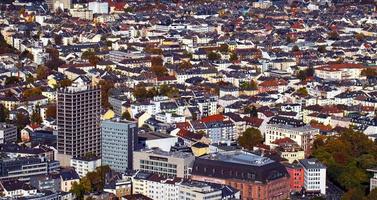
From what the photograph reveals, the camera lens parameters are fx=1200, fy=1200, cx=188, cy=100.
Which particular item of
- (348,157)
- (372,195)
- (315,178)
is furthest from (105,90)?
(372,195)

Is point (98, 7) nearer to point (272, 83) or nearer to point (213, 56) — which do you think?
point (213, 56)

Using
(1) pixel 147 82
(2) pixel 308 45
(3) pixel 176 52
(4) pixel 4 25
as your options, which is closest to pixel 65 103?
(1) pixel 147 82

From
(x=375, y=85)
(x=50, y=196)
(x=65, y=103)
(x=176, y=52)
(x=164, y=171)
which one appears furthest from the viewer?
(x=176, y=52)

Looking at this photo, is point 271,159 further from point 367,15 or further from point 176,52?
point 367,15

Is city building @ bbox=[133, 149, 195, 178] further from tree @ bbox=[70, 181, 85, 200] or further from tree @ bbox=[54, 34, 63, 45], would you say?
tree @ bbox=[54, 34, 63, 45]

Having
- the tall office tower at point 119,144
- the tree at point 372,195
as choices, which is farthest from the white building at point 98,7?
the tree at point 372,195

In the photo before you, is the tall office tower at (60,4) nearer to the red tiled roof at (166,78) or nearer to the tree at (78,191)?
the red tiled roof at (166,78)
